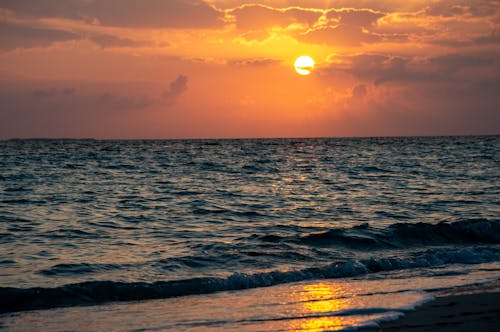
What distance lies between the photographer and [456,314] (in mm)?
8094

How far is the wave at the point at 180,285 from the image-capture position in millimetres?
10125

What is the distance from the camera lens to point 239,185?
106ft

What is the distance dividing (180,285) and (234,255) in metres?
2.68

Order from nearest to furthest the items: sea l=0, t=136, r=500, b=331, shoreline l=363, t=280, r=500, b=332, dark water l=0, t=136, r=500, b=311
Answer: shoreline l=363, t=280, r=500, b=332 → sea l=0, t=136, r=500, b=331 → dark water l=0, t=136, r=500, b=311

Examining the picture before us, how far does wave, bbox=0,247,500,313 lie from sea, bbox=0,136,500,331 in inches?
1.3

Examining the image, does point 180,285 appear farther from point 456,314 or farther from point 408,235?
point 408,235

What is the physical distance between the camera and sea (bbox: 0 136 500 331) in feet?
29.3

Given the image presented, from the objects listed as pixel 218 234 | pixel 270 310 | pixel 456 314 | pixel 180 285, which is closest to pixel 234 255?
pixel 180 285

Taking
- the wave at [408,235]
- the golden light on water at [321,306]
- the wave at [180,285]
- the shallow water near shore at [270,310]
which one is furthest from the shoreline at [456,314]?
the wave at [408,235]

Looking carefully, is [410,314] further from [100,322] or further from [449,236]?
[449,236]

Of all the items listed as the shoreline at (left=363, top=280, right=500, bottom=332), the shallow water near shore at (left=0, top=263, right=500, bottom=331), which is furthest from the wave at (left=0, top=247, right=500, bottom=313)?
the shoreline at (left=363, top=280, right=500, bottom=332)

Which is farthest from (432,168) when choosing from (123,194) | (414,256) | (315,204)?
(414,256)

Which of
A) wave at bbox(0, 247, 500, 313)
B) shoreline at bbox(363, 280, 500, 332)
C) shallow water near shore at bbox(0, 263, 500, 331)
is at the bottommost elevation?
wave at bbox(0, 247, 500, 313)

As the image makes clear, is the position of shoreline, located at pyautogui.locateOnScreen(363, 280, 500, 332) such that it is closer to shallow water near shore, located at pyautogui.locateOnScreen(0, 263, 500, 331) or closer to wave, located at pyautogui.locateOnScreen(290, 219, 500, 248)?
shallow water near shore, located at pyautogui.locateOnScreen(0, 263, 500, 331)
